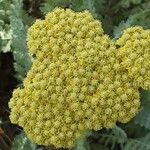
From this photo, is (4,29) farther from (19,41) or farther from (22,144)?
(22,144)

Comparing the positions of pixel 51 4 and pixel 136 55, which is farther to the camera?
pixel 51 4

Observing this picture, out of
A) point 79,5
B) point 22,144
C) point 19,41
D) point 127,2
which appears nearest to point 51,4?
point 79,5

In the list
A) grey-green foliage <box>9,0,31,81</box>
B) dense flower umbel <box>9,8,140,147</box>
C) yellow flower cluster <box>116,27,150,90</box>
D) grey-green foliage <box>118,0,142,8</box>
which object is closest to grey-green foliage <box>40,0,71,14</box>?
grey-green foliage <box>9,0,31,81</box>

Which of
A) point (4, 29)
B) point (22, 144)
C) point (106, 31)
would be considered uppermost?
point (106, 31)

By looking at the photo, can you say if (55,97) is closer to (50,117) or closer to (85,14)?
(50,117)

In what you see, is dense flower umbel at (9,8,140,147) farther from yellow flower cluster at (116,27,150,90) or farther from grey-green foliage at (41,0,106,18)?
grey-green foliage at (41,0,106,18)

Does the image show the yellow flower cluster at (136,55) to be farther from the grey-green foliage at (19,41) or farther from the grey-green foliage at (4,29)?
the grey-green foliage at (4,29)
